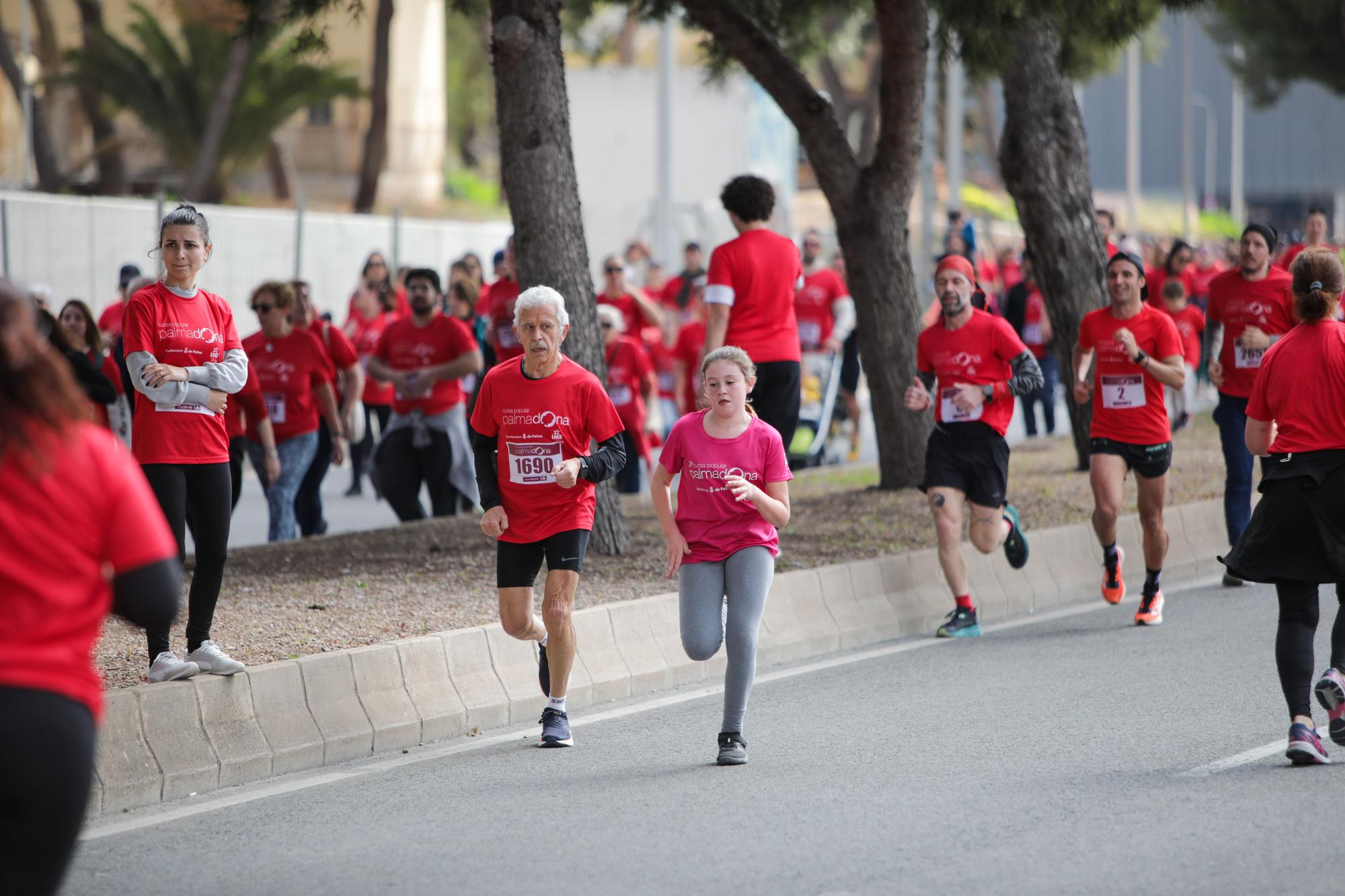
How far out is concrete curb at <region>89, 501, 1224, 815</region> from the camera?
21.9 feet

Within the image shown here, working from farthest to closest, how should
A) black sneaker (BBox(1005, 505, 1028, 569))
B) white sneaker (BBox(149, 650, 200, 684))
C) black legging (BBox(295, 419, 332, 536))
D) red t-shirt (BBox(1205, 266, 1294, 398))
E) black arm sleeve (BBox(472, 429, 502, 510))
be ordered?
black legging (BBox(295, 419, 332, 536))
red t-shirt (BBox(1205, 266, 1294, 398))
black sneaker (BBox(1005, 505, 1028, 569))
black arm sleeve (BBox(472, 429, 502, 510))
white sneaker (BBox(149, 650, 200, 684))

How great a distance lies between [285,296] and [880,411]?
5.11m

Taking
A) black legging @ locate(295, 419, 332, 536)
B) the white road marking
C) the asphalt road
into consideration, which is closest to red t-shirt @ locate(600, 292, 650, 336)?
black legging @ locate(295, 419, 332, 536)

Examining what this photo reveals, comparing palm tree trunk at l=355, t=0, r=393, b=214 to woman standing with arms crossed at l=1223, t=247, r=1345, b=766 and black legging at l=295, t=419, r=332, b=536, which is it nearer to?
black legging at l=295, t=419, r=332, b=536

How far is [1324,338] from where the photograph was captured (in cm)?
695

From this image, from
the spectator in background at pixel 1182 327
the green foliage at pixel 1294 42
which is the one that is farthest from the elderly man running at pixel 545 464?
the green foliage at pixel 1294 42

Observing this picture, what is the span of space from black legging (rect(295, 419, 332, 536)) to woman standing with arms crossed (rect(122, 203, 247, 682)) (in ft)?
16.6

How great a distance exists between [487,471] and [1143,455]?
4.56 m

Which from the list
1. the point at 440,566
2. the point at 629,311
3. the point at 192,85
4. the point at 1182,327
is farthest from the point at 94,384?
the point at 192,85

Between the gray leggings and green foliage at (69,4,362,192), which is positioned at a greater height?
green foliage at (69,4,362,192)

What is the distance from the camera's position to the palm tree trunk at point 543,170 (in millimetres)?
11172

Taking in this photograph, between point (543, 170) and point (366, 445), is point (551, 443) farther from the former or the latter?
point (366, 445)

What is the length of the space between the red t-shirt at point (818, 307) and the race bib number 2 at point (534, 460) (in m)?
11.2

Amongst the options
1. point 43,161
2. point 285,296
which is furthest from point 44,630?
point 43,161
